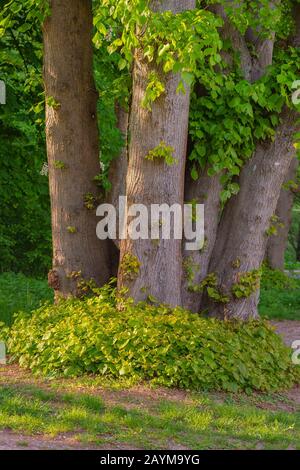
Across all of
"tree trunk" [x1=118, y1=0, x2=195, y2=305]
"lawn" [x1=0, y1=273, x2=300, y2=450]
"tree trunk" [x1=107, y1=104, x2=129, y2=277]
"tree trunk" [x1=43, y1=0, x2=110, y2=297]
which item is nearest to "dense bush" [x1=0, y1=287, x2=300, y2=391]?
"lawn" [x1=0, y1=273, x2=300, y2=450]

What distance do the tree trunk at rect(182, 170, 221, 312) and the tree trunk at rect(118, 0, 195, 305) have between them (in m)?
0.55

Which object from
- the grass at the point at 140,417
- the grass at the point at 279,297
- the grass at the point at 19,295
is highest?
the grass at the point at 19,295

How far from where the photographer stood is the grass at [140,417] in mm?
7867

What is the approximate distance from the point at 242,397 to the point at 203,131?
11.2 feet

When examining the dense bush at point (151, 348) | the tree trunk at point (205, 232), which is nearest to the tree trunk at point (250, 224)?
the tree trunk at point (205, 232)

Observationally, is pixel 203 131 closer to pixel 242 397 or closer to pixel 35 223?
pixel 242 397

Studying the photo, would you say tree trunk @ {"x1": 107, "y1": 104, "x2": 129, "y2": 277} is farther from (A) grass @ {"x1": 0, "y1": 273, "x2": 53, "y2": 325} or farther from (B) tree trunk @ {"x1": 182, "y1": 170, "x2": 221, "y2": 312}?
(A) grass @ {"x1": 0, "y1": 273, "x2": 53, "y2": 325}

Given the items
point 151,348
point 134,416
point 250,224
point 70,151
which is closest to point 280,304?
point 250,224

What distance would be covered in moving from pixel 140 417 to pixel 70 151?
4587 mm

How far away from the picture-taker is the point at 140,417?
8508mm

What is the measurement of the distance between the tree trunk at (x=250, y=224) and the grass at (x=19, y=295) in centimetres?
319

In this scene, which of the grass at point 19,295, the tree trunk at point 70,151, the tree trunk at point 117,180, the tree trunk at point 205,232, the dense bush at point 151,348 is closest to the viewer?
the dense bush at point 151,348

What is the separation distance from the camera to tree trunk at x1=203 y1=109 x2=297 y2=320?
38.1 feet

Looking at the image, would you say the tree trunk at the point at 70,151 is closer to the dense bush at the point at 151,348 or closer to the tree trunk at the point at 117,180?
the tree trunk at the point at 117,180
